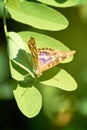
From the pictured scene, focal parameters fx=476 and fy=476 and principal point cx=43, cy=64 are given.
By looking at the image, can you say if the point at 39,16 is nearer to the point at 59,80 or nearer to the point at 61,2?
the point at 61,2

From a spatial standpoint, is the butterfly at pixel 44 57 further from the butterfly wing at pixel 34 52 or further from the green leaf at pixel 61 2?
the green leaf at pixel 61 2

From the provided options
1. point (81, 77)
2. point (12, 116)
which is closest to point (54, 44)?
point (81, 77)

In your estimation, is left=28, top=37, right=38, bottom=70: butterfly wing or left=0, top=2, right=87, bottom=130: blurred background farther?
left=0, top=2, right=87, bottom=130: blurred background

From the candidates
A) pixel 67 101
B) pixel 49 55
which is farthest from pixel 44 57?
pixel 67 101

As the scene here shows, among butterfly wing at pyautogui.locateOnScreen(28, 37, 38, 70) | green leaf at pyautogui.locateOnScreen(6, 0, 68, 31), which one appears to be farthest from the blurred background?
butterfly wing at pyautogui.locateOnScreen(28, 37, 38, 70)

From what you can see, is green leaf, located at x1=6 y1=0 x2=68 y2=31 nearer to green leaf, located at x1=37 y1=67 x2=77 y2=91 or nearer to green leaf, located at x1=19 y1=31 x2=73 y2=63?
green leaf, located at x1=19 y1=31 x2=73 y2=63

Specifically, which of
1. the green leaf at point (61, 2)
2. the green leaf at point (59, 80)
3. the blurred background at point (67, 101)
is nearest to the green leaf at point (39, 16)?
the green leaf at point (61, 2)
